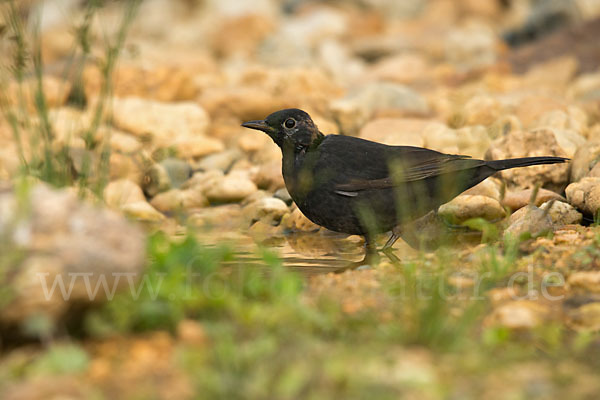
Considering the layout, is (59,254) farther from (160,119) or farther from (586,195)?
(160,119)

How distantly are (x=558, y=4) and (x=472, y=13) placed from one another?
549 centimetres

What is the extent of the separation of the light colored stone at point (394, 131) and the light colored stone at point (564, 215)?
2027 mm

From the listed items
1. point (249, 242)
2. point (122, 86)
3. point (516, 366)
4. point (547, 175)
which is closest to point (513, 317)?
point (516, 366)

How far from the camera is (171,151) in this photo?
7031 mm

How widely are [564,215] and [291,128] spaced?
1.97m

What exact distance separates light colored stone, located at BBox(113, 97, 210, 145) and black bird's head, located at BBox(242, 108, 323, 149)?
3456mm

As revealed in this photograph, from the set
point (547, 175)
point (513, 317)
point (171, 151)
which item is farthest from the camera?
point (171, 151)

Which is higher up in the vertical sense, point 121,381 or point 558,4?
point 558,4

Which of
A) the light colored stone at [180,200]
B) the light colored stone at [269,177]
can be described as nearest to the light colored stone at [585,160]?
the light colored stone at [269,177]

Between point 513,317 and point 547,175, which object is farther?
point 547,175

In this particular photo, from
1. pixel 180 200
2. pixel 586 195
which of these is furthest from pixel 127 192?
pixel 586 195

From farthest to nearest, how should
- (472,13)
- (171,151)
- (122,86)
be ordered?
(472,13) < (122,86) < (171,151)

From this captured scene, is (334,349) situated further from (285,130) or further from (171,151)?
(171,151)

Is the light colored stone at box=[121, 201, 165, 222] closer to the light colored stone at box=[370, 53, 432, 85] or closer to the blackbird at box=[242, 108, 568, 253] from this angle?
the blackbird at box=[242, 108, 568, 253]
